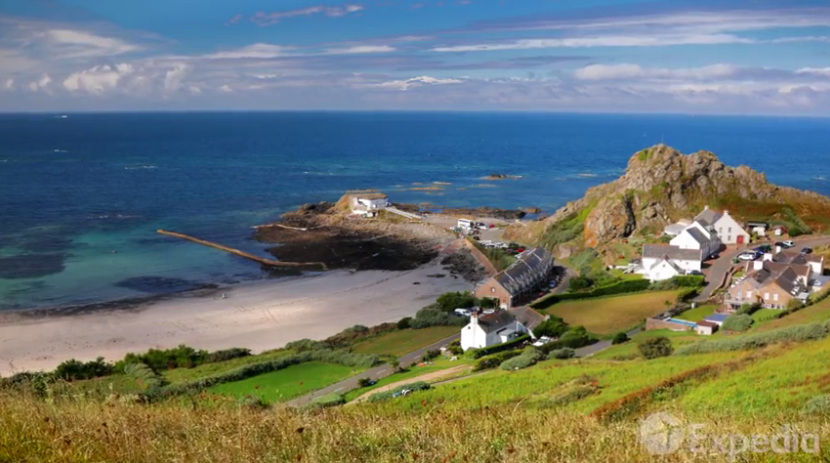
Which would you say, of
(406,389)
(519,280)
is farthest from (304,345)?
(519,280)

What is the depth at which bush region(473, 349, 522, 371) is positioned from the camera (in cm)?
2930

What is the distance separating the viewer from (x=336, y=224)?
8006cm

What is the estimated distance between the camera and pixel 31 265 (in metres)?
56.9

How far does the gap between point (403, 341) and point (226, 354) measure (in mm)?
9467

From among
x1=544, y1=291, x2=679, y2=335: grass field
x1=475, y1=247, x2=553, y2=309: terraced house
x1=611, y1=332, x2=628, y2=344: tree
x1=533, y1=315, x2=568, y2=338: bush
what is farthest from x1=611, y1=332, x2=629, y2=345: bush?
x1=475, y1=247, x2=553, y2=309: terraced house

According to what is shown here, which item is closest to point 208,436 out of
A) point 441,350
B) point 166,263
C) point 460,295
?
point 441,350

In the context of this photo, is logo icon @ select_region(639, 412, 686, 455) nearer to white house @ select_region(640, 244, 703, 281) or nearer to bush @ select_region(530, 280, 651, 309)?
bush @ select_region(530, 280, 651, 309)

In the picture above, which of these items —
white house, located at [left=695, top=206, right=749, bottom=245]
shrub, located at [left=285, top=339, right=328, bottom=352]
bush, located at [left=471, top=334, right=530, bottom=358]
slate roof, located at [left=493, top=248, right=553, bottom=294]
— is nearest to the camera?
bush, located at [left=471, top=334, right=530, bottom=358]

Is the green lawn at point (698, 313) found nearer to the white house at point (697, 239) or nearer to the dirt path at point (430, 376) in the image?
the white house at point (697, 239)

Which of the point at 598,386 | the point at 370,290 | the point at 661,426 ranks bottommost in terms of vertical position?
the point at 370,290

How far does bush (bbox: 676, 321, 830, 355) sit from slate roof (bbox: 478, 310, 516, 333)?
1112 cm

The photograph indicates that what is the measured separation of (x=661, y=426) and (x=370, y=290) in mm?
44792

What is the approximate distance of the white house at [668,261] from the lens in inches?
1849

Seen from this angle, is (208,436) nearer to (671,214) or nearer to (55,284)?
(55,284)
